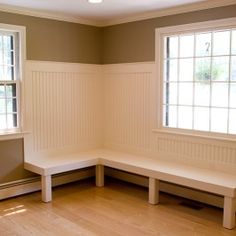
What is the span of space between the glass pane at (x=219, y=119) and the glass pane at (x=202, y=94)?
0.48 ft

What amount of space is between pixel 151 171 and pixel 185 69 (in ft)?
4.46

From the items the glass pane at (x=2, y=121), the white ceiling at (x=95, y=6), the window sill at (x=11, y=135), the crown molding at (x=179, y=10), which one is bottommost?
the window sill at (x=11, y=135)

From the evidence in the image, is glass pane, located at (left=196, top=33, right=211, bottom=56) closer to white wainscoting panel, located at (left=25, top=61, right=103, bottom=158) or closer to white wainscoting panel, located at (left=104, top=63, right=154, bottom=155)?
white wainscoting panel, located at (left=104, top=63, right=154, bottom=155)

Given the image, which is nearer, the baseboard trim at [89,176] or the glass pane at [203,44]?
the glass pane at [203,44]

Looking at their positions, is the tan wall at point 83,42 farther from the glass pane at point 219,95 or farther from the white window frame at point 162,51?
the glass pane at point 219,95

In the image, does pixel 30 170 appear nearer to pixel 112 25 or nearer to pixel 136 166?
pixel 136 166

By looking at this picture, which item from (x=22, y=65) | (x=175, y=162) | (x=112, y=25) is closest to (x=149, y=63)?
(x=112, y=25)

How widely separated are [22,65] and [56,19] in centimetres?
82

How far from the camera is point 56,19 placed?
439 centimetres

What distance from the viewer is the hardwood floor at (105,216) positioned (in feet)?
10.7

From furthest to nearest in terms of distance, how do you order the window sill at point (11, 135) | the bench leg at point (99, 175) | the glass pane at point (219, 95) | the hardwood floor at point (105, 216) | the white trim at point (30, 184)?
the bench leg at point (99, 175) < the white trim at point (30, 184) < the window sill at point (11, 135) < the glass pane at point (219, 95) < the hardwood floor at point (105, 216)

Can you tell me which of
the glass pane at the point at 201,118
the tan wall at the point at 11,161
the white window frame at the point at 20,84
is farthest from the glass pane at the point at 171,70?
the tan wall at the point at 11,161

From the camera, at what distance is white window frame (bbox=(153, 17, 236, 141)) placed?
3.66 metres

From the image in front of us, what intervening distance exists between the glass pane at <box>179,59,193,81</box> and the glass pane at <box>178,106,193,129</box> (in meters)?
0.38
